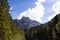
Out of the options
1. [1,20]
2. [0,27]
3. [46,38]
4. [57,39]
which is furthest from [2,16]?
[46,38]

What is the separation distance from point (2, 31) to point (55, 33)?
158818 millimetres

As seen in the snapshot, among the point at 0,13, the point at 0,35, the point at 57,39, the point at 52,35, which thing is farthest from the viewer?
the point at 52,35

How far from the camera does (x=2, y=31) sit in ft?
125

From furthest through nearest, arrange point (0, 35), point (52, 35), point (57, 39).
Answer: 1. point (52, 35)
2. point (57, 39)
3. point (0, 35)

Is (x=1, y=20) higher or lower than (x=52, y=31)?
lower

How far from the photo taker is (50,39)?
186875 mm

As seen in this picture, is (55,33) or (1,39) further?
(55,33)

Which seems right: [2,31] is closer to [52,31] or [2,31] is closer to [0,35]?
[0,35]

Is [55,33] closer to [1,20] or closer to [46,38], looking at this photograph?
[46,38]

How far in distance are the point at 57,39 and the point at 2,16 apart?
14208 cm

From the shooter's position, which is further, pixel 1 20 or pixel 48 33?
pixel 48 33

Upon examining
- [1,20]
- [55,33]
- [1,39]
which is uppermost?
[55,33]

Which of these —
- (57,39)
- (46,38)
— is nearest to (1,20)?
(57,39)

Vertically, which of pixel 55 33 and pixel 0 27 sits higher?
pixel 55 33
